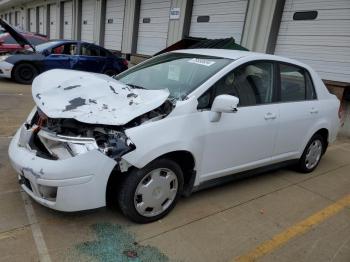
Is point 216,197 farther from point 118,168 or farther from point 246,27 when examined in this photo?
point 246,27

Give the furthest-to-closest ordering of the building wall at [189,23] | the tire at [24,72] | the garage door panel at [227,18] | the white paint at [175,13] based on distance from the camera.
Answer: the white paint at [175,13] → the garage door panel at [227,18] → the tire at [24,72] → the building wall at [189,23]

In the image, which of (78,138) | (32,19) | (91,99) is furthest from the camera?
(32,19)

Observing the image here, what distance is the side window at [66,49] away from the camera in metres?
10.6

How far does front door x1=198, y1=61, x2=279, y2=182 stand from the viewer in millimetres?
3496

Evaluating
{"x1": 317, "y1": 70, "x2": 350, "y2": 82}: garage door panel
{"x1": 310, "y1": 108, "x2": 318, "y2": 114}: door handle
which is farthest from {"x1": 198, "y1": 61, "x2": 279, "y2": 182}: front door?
{"x1": 317, "y1": 70, "x2": 350, "y2": 82}: garage door panel

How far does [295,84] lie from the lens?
15.1ft

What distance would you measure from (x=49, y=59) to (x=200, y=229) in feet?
28.2

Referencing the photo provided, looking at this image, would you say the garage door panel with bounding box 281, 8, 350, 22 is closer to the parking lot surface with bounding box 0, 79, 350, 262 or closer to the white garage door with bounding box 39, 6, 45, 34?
the parking lot surface with bounding box 0, 79, 350, 262

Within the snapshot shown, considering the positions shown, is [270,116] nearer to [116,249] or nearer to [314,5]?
[116,249]

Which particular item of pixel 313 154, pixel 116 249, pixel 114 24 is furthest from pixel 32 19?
pixel 116 249

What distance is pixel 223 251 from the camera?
9.93 feet

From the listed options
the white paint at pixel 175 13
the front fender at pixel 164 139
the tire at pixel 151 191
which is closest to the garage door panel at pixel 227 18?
the white paint at pixel 175 13

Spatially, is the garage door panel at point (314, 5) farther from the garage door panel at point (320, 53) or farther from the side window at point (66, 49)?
the side window at point (66, 49)

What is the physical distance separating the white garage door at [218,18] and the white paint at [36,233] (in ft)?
28.4
